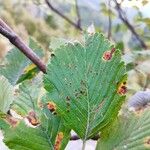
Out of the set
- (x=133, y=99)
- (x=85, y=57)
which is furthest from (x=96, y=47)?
(x=133, y=99)

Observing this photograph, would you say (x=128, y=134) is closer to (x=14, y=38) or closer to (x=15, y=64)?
(x=14, y=38)

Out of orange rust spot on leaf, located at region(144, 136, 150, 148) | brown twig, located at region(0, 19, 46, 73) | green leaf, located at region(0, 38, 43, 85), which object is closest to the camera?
orange rust spot on leaf, located at region(144, 136, 150, 148)

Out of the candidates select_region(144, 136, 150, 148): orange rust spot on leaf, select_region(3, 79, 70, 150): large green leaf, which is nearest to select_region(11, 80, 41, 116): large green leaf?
select_region(3, 79, 70, 150): large green leaf

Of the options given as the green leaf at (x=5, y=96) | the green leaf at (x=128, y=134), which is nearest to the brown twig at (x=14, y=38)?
the green leaf at (x=5, y=96)

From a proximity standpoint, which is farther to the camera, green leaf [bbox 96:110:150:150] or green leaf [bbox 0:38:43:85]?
green leaf [bbox 0:38:43:85]

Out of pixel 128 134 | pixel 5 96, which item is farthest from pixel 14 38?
pixel 128 134

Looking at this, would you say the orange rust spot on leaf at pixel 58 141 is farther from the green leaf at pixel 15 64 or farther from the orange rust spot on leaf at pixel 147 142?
the green leaf at pixel 15 64

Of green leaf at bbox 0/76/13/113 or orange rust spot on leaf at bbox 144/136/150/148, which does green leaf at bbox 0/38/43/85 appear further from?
orange rust spot on leaf at bbox 144/136/150/148
